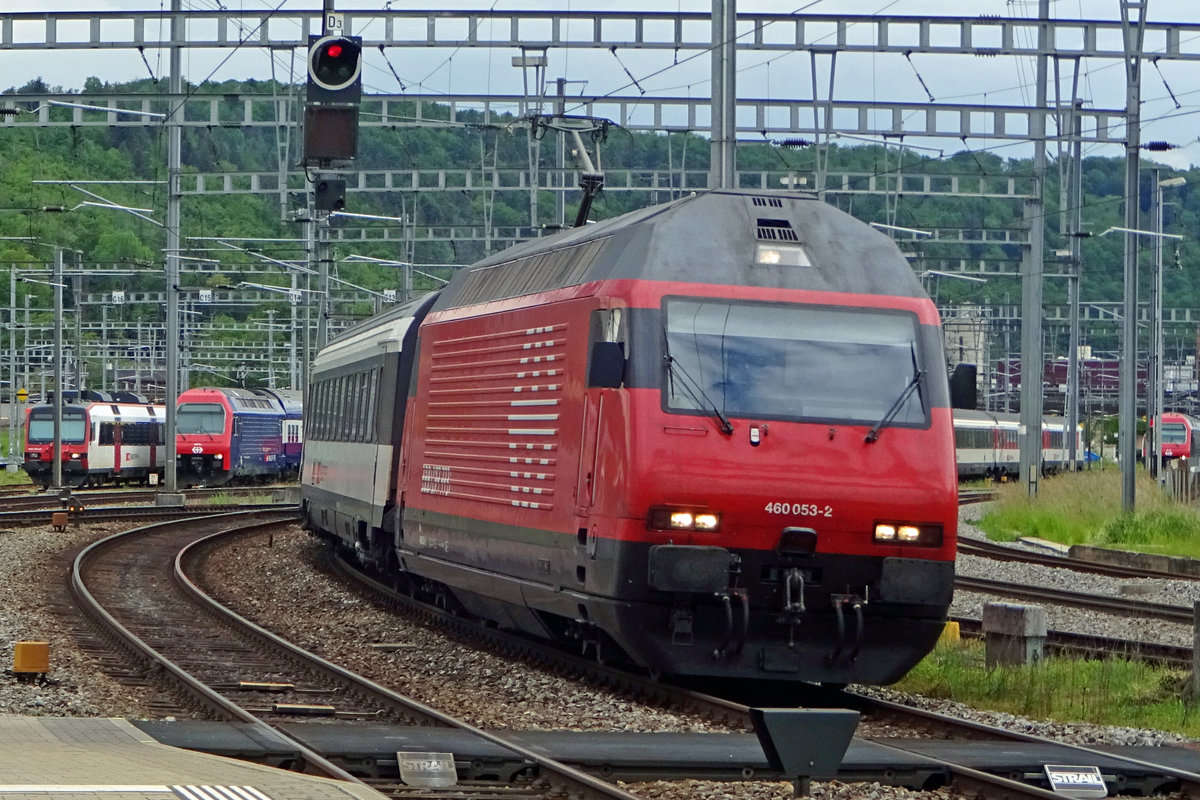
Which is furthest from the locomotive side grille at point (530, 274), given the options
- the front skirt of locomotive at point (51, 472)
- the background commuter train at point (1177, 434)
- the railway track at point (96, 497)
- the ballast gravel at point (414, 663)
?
the background commuter train at point (1177, 434)

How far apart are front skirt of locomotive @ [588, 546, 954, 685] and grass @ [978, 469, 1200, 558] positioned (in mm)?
18027

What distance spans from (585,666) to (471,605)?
10.7 feet

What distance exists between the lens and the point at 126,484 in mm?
61969

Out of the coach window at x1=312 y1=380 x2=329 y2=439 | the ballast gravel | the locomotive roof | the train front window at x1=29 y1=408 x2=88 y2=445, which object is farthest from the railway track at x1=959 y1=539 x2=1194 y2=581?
the train front window at x1=29 y1=408 x2=88 y2=445

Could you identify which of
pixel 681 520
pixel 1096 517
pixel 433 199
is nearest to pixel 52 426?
pixel 433 199

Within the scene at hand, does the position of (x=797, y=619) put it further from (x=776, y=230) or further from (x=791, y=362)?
(x=776, y=230)

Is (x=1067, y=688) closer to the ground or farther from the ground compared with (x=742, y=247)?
closer to the ground

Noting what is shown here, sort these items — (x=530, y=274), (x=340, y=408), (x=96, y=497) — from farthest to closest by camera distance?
(x=96, y=497) → (x=340, y=408) → (x=530, y=274)

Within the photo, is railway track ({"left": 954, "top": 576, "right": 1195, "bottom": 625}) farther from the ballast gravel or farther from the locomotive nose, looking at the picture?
the locomotive nose

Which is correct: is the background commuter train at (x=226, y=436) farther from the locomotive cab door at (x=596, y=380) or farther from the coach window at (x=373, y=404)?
the locomotive cab door at (x=596, y=380)

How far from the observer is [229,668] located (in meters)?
14.6

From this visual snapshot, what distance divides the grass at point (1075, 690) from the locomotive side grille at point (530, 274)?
3.92m

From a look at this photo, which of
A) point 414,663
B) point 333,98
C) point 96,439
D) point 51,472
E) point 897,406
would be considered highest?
point 333,98

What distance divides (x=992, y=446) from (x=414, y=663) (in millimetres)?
63826
